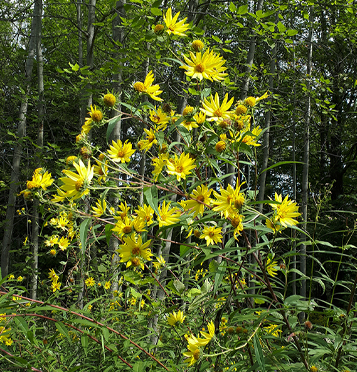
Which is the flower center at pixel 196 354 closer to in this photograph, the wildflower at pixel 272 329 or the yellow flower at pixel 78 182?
the wildflower at pixel 272 329

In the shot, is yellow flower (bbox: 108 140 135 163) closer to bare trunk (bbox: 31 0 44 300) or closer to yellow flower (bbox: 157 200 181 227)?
yellow flower (bbox: 157 200 181 227)

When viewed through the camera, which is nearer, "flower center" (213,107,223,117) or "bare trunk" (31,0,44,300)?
"flower center" (213,107,223,117)

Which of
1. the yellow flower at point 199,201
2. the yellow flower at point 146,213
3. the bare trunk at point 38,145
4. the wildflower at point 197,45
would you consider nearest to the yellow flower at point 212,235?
the yellow flower at point 199,201

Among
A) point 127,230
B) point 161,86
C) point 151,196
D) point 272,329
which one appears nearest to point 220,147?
point 151,196

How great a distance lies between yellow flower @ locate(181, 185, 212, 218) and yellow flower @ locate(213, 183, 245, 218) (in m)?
0.09

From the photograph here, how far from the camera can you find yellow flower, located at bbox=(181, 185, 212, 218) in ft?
3.32

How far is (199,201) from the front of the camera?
995 millimetres

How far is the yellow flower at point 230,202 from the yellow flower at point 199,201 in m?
0.09

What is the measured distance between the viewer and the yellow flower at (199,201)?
101cm

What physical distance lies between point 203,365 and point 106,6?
697 centimetres

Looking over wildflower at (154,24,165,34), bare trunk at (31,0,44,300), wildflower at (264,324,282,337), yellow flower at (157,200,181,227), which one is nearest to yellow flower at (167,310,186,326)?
wildflower at (264,324,282,337)

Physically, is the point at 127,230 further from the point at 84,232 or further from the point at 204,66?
the point at 204,66

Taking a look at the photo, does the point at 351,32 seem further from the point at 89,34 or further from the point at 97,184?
the point at 97,184

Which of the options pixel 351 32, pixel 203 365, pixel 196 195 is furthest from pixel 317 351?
pixel 351 32
